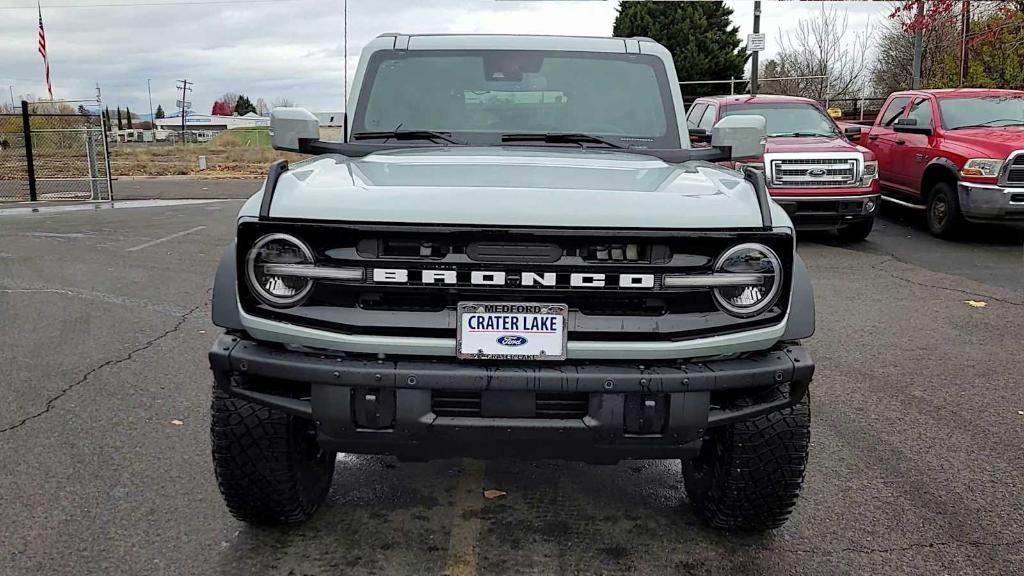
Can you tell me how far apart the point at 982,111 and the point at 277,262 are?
11.1 metres

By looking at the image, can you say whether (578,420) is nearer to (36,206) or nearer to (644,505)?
(644,505)

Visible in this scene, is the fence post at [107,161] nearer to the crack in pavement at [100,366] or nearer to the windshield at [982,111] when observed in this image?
the crack in pavement at [100,366]

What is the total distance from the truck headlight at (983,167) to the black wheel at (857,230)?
1.18 m

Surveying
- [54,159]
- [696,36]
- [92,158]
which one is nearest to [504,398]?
[92,158]

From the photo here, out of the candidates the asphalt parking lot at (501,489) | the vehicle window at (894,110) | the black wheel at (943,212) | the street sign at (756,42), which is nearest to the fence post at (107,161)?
the asphalt parking lot at (501,489)

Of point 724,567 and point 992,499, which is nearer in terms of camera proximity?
point 724,567

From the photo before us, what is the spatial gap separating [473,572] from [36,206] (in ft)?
53.6

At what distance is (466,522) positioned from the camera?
3465mm

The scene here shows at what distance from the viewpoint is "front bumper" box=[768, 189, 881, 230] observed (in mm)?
10469

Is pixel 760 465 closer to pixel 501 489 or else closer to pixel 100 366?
pixel 501 489

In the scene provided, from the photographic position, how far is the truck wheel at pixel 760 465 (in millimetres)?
3031

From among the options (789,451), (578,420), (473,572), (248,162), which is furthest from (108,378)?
(248,162)

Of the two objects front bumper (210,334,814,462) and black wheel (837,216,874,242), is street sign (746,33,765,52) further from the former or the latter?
front bumper (210,334,814,462)

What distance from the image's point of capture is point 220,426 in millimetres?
3033
